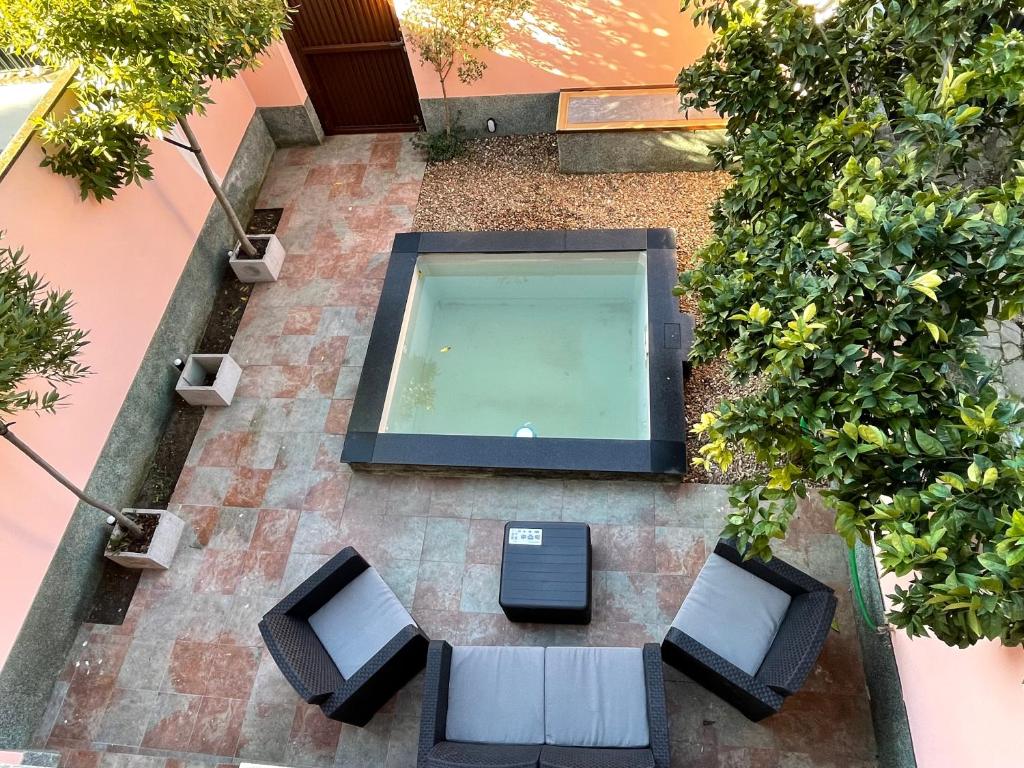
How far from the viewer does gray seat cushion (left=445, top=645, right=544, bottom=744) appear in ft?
12.5

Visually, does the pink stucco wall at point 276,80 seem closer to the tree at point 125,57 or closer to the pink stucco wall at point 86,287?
the pink stucco wall at point 86,287

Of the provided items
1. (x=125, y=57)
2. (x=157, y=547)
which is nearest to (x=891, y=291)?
(x=125, y=57)

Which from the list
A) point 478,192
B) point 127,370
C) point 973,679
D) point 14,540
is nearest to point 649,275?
point 478,192

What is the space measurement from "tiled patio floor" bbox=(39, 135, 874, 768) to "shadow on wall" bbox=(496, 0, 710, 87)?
142 inches

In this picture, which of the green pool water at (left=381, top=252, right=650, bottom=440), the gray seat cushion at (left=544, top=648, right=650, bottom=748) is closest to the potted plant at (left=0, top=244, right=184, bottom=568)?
the green pool water at (left=381, top=252, right=650, bottom=440)

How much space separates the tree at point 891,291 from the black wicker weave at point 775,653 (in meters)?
1.09

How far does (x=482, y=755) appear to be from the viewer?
11.7ft

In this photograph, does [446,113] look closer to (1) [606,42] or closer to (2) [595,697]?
(1) [606,42]

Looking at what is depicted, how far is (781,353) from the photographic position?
261cm

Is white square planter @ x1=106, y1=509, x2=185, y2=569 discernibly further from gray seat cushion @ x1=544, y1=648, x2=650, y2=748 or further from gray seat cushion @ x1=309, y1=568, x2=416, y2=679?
gray seat cushion @ x1=544, y1=648, x2=650, y2=748

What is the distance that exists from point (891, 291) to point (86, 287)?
574cm

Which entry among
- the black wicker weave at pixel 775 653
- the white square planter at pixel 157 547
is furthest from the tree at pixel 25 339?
the black wicker weave at pixel 775 653

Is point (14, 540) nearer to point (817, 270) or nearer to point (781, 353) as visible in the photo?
point (781, 353)

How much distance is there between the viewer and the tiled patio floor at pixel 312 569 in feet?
13.8
